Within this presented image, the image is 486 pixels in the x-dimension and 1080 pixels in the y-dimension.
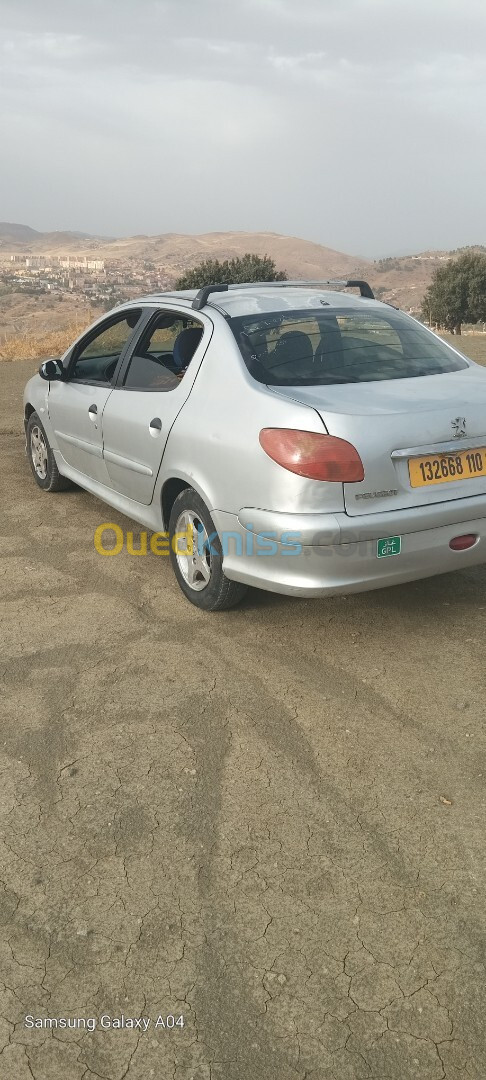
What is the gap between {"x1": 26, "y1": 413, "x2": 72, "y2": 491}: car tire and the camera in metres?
6.32

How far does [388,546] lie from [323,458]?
0.47 meters

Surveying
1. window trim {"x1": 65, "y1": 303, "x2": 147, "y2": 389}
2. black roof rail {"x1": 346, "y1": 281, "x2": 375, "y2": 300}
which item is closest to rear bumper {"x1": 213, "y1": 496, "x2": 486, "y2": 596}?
window trim {"x1": 65, "y1": 303, "x2": 147, "y2": 389}

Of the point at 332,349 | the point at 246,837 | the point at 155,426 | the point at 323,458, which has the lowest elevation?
the point at 246,837

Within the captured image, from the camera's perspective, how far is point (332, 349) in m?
4.06

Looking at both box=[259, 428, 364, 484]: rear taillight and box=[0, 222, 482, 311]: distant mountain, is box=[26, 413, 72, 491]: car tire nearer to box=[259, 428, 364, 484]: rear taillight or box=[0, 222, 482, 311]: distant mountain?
box=[259, 428, 364, 484]: rear taillight

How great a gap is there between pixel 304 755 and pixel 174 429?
1876 mm

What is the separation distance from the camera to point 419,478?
139 inches

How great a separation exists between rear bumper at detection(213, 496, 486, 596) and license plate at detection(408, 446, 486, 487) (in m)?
0.12

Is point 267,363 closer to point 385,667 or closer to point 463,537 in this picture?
point 463,537

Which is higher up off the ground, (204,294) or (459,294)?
(204,294)

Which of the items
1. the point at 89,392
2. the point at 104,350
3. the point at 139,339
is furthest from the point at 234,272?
the point at 139,339

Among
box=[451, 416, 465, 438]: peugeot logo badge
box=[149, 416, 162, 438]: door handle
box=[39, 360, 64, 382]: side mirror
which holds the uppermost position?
box=[451, 416, 465, 438]: peugeot logo badge

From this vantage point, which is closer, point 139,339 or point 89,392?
point 139,339

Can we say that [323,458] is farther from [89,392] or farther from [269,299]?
[89,392]
